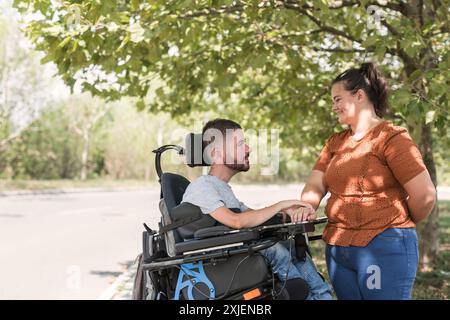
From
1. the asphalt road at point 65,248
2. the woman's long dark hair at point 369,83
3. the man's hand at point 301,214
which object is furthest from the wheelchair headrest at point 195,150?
the asphalt road at point 65,248

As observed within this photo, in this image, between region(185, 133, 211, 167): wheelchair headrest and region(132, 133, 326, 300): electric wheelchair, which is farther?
region(185, 133, 211, 167): wheelchair headrest

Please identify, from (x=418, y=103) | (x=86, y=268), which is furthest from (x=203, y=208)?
(x=86, y=268)

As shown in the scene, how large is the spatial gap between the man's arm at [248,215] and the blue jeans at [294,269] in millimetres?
151

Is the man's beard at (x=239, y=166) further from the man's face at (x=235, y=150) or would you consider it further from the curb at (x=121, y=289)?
the curb at (x=121, y=289)

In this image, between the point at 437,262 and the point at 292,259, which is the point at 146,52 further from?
the point at 437,262

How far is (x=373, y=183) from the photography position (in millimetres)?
2656

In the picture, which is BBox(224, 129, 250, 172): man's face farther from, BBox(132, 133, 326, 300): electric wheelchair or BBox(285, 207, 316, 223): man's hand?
BBox(285, 207, 316, 223): man's hand

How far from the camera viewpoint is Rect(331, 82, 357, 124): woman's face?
2797mm

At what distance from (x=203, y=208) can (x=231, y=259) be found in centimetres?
28

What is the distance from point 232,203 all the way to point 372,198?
75 centimetres

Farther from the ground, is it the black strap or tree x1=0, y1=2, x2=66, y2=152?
tree x1=0, y1=2, x2=66, y2=152

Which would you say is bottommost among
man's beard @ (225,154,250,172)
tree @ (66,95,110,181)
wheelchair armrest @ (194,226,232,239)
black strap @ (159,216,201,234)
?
wheelchair armrest @ (194,226,232,239)

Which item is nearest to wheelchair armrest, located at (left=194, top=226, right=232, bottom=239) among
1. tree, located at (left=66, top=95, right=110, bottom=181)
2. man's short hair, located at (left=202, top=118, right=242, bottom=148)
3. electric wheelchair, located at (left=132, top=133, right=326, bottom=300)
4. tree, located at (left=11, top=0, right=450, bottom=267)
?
electric wheelchair, located at (left=132, top=133, right=326, bottom=300)

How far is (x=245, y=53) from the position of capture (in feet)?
21.6
